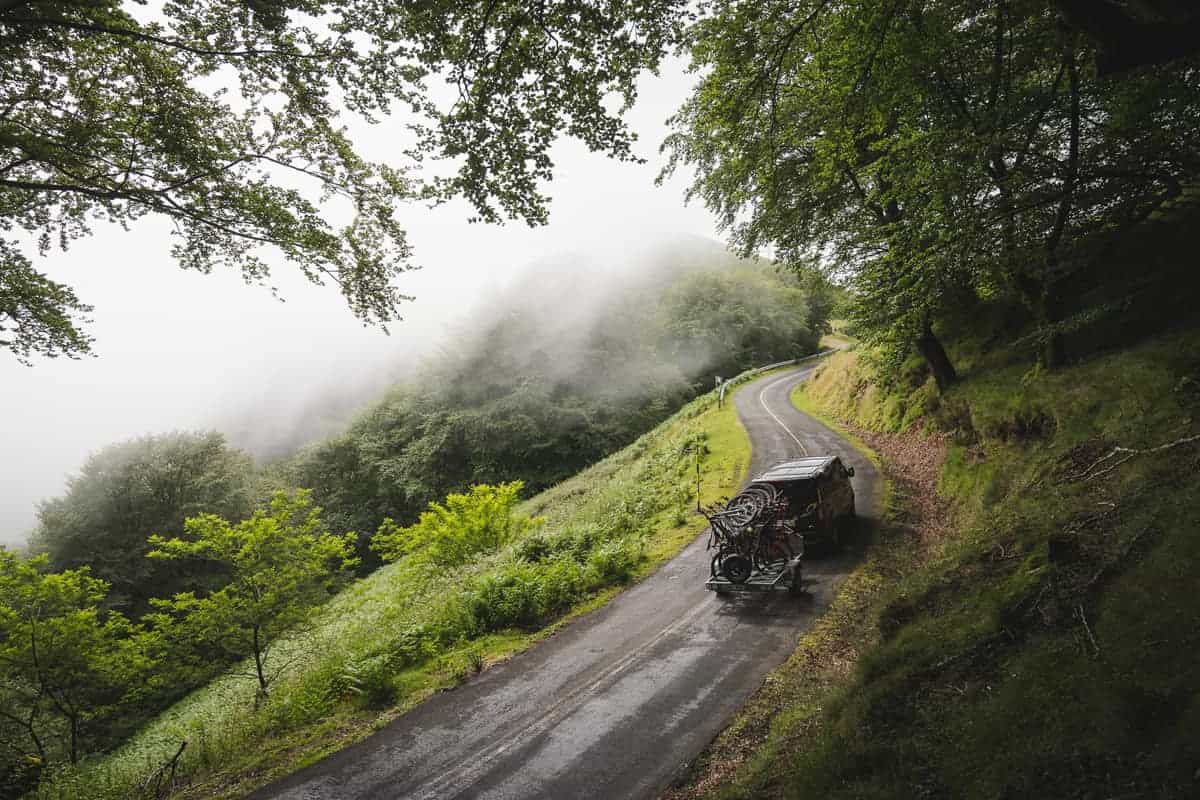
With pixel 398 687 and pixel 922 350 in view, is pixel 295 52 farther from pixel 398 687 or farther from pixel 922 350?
pixel 922 350

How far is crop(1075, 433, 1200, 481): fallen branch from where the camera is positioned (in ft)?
20.6

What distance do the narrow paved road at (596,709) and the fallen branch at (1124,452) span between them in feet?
15.0

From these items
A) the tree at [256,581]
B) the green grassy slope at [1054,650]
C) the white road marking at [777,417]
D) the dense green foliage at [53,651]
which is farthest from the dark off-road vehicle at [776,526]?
the dense green foliage at [53,651]

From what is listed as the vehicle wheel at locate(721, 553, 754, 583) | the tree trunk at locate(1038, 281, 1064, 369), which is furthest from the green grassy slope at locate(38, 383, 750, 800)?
the tree trunk at locate(1038, 281, 1064, 369)

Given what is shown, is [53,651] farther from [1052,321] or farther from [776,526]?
[1052,321]

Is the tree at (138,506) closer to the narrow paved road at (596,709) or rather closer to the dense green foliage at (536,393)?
the dense green foliage at (536,393)

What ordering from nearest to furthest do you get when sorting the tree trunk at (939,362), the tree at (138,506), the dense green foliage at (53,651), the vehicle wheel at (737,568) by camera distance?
the vehicle wheel at (737,568) < the dense green foliage at (53,651) < the tree trunk at (939,362) < the tree at (138,506)

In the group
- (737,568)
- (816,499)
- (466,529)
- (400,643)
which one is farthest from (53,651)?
(816,499)

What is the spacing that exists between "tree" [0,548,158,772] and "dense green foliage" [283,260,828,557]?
2344 centimetres

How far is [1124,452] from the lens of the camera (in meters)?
7.22

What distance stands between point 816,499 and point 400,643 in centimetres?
947

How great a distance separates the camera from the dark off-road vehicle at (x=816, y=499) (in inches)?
468

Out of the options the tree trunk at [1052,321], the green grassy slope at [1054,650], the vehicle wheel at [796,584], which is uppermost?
the tree trunk at [1052,321]

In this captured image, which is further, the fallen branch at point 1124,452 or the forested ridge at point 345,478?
the forested ridge at point 345,478
